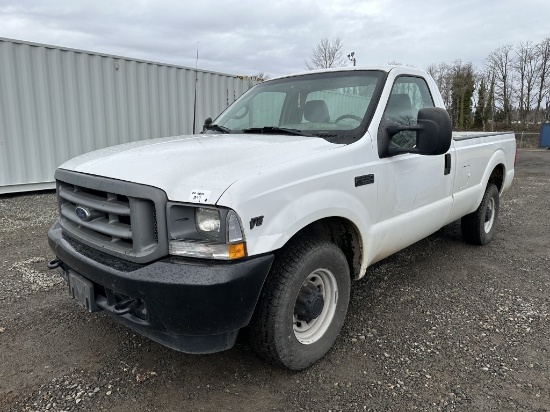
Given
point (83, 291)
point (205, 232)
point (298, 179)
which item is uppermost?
point (298, 179)

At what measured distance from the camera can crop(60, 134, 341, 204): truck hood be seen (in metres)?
2.04

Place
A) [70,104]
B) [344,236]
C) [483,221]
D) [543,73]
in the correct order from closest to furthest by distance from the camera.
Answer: [344,236], [483,221], [70,104], [543,73]

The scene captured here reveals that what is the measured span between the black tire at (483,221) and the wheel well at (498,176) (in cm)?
15

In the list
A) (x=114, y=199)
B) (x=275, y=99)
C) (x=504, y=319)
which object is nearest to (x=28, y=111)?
(x=275, y=99)

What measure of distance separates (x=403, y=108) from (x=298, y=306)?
6.23ft

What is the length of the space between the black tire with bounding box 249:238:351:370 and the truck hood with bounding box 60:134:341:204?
55cm

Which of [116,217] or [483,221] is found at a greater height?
[116,217]

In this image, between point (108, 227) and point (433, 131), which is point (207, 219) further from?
point (433, 131)

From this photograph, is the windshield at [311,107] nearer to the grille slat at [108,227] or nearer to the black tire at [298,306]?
the black tire at [298,306]

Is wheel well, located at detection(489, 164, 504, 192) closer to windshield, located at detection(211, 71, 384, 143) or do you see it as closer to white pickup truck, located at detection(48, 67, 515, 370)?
white pickup truck, located at detection(48, 67, 515, 370)

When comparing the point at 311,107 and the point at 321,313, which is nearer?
the point at 321,313

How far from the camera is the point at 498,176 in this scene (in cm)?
531

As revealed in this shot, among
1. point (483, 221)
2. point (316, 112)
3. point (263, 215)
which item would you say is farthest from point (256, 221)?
point (483, 221)

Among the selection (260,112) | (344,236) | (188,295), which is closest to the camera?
(188,295)
